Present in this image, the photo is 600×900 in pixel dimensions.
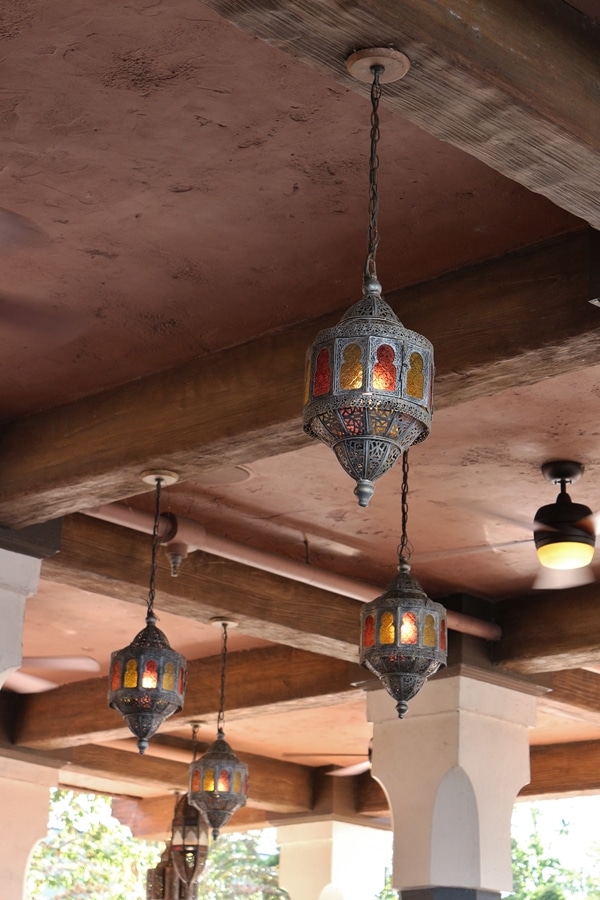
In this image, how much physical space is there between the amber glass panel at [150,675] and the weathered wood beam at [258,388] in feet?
2.47

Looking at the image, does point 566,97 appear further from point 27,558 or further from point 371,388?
point 27,558

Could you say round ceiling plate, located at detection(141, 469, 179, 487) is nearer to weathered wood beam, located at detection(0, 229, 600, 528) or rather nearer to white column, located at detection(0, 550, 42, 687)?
weathered wood beam, located at detection(0, 229, 600, 528)

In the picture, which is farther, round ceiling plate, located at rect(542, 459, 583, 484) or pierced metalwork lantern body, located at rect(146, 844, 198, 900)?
pierced metalwork lantern body, located at rect(146, 844, 198, 900)

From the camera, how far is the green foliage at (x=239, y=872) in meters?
24.6

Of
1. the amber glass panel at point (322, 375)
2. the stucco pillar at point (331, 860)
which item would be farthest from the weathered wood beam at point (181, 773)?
the amber glass panel at point (322, 375)

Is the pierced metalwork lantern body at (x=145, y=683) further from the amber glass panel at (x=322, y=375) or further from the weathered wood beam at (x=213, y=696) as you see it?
the amber glass panel at (x=322, y=375)

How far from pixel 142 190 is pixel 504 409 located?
183 cm

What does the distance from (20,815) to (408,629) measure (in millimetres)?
5398

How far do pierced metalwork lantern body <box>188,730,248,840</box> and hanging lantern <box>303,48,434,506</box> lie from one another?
502cm

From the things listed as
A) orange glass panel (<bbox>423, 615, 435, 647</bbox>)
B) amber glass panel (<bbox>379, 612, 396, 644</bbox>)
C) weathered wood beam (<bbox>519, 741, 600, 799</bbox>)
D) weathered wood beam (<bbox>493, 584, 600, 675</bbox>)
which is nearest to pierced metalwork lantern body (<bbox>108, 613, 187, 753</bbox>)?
amber glass panel (<bbox>379, 612, 396, 644</bbox>)

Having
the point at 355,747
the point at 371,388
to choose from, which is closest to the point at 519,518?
the point at 371,388

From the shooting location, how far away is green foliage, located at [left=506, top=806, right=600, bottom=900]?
23.1 metres

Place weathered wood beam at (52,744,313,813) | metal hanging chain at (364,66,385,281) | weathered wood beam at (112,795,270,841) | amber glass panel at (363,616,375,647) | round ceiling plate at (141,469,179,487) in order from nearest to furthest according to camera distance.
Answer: metal hanging chain at (364,66,385,281), round ceiling plate at (141,469,179,487), amber glass panel at (363,616,375,647), weathered wood beam at (52,744,313,813), weathered wood beam at (112,795,270,841)

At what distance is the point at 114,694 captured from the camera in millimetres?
5660
